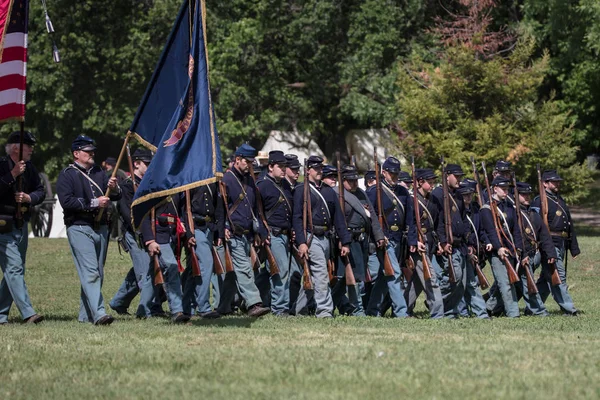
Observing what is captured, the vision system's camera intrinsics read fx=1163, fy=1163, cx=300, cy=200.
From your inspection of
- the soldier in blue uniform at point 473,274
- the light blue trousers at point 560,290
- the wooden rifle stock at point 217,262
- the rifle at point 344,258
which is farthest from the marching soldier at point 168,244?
the light blue trousers at point 560,290

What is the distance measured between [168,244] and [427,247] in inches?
136

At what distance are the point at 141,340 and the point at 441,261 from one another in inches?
209

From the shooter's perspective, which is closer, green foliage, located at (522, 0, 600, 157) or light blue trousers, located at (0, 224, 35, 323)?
light blue trousers, located at (0, 224, 35, 323)

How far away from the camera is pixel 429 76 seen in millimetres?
27812

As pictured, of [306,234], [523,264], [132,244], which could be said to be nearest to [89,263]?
[132,244]

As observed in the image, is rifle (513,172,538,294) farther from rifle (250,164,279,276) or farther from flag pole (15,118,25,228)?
flag pole (15,118,25,228)

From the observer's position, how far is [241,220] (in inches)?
527

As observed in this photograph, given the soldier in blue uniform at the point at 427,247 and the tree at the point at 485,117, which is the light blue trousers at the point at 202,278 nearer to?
the soldier in blue uniform at the point at 427,247

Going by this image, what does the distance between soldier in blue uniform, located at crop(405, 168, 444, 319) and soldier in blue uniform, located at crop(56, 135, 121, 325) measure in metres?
4.04

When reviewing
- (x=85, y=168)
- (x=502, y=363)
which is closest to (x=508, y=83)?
(x=85, y=168)

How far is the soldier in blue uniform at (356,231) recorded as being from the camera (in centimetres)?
1409

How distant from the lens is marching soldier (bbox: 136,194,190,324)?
40.9 feet

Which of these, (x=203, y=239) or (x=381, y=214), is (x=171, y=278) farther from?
(x=381, y=214)

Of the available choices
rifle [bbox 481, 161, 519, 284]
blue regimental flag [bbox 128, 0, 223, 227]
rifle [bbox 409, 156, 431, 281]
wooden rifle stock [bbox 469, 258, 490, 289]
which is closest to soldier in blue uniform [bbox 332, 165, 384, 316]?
rifle [bbox 409, 156, 431, 281]
